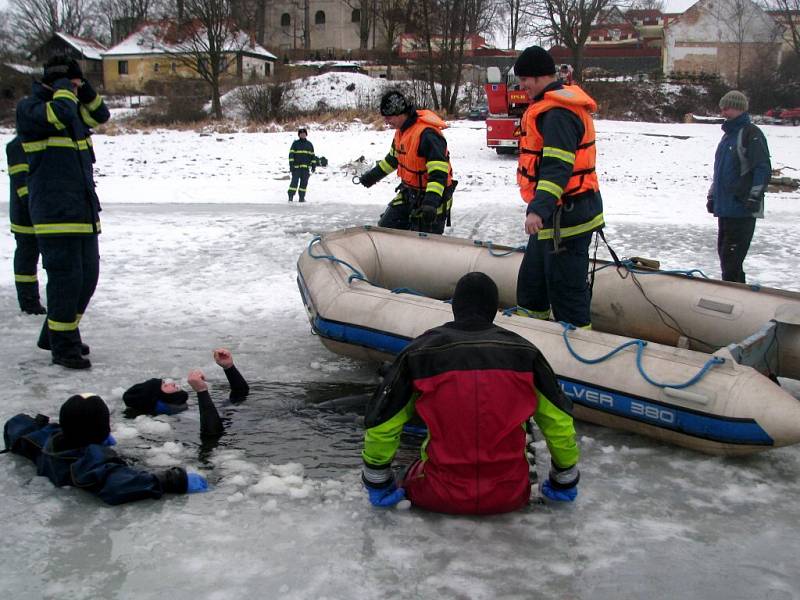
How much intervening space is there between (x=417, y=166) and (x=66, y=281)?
254 centimetres

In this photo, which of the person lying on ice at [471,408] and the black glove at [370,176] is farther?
the black glove at [370,176]

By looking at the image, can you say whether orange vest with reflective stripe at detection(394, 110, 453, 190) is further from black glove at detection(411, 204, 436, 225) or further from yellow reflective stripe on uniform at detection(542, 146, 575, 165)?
yellow reflective stripe on uniform at detection(542, 146, 575, 165)

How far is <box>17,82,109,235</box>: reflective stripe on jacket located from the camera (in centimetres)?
399

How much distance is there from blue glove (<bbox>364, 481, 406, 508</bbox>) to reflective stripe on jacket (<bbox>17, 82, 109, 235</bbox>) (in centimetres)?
241

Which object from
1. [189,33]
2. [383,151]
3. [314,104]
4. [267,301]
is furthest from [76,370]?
[189,33]

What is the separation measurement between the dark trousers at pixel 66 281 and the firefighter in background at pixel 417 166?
221 centimetres

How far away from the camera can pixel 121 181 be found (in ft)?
47.0

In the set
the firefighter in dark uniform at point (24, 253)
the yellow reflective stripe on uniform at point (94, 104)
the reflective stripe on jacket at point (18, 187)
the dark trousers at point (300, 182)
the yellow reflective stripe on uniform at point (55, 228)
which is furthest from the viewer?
the dark trousers at point (300, 182)

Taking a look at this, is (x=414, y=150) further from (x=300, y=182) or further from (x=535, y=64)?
(x=300, y=182)

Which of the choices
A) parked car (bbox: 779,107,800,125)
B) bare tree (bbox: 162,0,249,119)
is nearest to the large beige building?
bare tree (bbox: 162,0,249,119)

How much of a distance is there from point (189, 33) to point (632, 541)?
3284cm

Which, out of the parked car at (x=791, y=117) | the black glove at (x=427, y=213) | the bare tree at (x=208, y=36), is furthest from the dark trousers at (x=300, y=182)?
the parked car at (x=791, y=117)

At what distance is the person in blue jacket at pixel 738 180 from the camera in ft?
17.6

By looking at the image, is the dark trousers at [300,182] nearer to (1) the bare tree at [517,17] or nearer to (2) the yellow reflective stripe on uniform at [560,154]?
(2) the yellow reflective stripe on uniform at [560,154]
